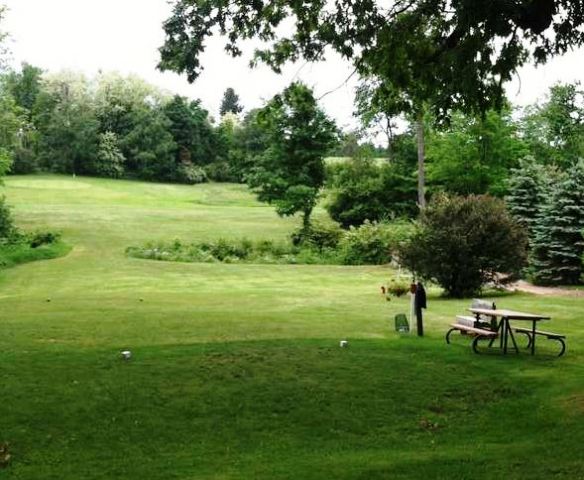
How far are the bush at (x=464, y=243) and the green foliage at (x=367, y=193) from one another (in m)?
25.6

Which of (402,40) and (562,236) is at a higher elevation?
(402,40)

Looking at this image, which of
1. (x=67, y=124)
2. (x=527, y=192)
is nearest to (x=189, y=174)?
(x=67, y=124)

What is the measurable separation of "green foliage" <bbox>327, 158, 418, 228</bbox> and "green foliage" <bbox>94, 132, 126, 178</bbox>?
42999 mm

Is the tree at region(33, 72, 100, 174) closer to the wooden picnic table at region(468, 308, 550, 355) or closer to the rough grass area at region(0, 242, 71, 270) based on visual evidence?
the rough grass area at region(0, 242, 71, 270)

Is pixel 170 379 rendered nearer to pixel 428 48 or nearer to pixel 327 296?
pixel 428 48

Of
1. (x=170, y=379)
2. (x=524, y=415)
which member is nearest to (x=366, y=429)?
(x=524, y=415)

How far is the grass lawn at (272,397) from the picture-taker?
8539 mm

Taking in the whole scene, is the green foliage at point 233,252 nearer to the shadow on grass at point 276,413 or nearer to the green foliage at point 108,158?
the shadow on grass at point 276,413

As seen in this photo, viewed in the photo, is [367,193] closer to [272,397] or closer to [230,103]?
[272,397]

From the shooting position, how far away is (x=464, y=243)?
23953 millimetres

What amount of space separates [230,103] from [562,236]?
136046 millimetres

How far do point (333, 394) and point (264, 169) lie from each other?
38409mm

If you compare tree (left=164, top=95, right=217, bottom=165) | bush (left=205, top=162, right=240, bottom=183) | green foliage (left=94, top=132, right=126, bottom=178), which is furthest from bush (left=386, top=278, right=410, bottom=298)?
tree (left=164, top=95, right=217, bottom=165)

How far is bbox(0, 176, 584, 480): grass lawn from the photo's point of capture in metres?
8.54
